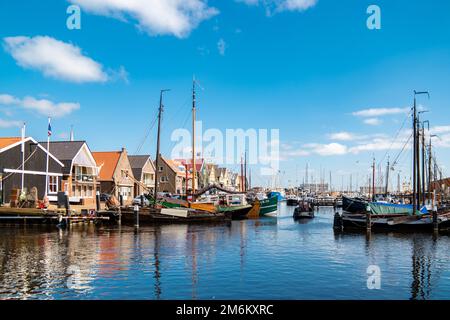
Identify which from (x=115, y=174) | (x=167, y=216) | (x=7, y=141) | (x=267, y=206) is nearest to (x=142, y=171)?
(x=115, y=174)

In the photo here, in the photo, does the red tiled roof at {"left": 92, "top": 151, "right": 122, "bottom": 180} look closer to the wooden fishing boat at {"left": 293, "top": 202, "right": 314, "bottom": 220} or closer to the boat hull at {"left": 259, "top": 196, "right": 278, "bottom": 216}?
the boat hull at {"left": 259, "top": 196, "right": 278, "bottom": 216}

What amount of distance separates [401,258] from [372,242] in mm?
8469

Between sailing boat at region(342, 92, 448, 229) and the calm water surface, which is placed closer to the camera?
the calm water surface

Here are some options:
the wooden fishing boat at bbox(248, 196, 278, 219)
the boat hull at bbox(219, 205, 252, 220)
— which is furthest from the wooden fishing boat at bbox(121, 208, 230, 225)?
the wooden fishing boat at bbox(248, 196, 278, 219)

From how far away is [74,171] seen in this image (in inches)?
2341

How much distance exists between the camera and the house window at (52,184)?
5391 cm

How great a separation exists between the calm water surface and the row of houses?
476 inches

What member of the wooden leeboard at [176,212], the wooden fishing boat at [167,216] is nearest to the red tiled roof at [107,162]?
the wooden fishing boat at [167,216]

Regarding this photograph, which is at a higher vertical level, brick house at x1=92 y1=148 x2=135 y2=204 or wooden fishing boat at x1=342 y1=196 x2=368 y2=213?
brick house at x1=92 y1=148 x2=135 y2=204

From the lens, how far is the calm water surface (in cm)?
1772

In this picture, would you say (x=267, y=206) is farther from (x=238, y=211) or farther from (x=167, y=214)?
(x=167, y=214)

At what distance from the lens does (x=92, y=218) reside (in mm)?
44938

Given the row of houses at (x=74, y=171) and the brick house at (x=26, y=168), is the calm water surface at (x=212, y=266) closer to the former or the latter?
the brick house at (x=26, y=168)
